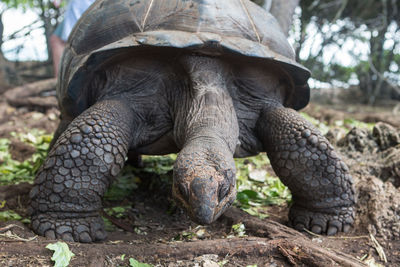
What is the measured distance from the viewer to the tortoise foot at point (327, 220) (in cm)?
285

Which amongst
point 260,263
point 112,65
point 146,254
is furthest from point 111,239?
point 112,65

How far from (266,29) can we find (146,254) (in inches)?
80.5

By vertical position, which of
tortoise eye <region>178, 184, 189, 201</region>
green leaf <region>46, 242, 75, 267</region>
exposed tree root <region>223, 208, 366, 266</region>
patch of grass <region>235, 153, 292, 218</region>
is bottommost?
patch of grass <region>235, 153, 292, 218</region>

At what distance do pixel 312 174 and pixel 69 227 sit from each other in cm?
166

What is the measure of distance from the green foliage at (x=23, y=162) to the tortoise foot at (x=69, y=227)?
139cm

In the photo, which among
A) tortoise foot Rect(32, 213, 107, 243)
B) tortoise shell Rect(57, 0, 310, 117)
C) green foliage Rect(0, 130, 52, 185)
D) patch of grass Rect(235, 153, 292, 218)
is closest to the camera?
tortoise foot Rect(32, 213, 107, 243)

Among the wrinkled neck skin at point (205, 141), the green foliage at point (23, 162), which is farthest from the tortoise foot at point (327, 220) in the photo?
the green foliage at point (23, 162)

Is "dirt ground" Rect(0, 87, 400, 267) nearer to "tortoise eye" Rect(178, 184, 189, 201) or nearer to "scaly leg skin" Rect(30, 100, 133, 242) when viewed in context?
"scaly leg skin" Rect(30, 100, 133, 242)

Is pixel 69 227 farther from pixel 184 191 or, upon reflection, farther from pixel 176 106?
pixel 176 106

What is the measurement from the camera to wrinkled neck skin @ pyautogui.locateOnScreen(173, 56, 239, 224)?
186cm

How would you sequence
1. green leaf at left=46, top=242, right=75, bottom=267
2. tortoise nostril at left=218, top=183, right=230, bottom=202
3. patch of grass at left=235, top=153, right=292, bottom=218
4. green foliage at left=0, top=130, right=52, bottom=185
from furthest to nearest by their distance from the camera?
green foliage at left=0, top=130, right=52, bottom=185
patch of grass at left=235, top=153, right=292, bottom=218
tortoise nostril at left=218, top=183, right=230, bottom=202
green leaf at left=46, top=242, right=75, bottom=267

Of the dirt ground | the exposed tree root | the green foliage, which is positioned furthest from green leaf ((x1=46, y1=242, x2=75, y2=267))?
the green foliage

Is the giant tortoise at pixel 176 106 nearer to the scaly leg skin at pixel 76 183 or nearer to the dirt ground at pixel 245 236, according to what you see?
the scaly leg skin at pixel 76 183

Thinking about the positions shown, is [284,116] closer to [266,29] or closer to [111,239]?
[266,29]
